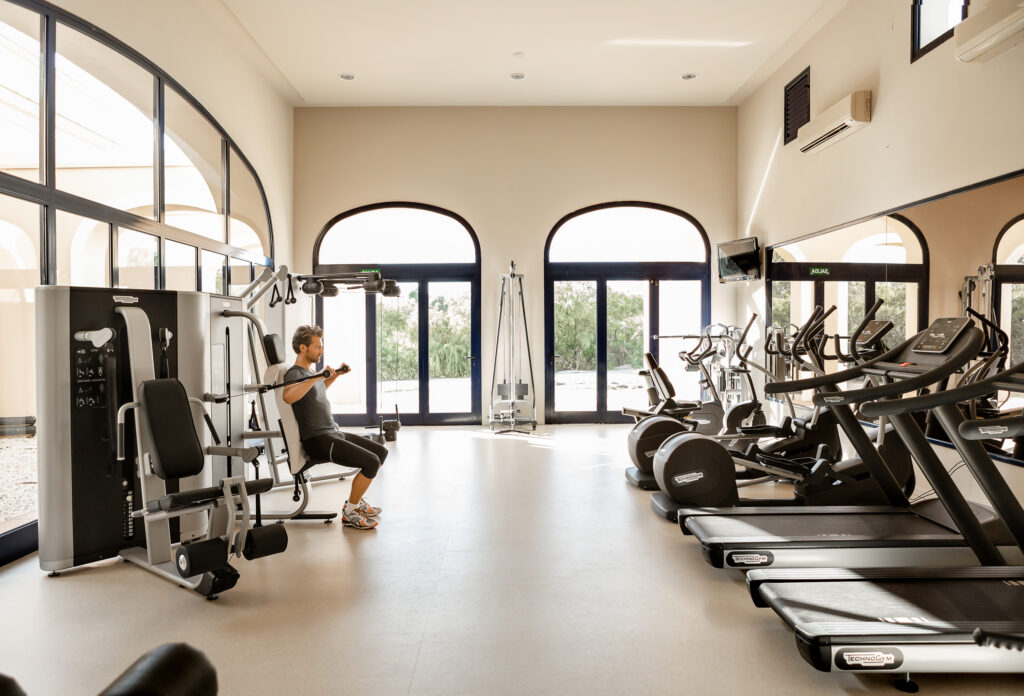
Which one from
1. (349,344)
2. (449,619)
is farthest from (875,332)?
(349,344)

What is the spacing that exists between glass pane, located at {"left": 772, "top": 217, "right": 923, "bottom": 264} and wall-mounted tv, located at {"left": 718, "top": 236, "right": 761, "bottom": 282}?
873 mm

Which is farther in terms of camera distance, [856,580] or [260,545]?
[260,545]

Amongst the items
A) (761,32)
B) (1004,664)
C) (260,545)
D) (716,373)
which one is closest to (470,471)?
(260,545)

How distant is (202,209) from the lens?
21.0 ft

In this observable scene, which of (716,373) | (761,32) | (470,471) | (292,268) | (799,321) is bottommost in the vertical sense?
(470,471)

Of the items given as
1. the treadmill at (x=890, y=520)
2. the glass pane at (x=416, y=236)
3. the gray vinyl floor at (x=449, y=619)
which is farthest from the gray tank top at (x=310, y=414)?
the glass pane at (x=416, y=236)

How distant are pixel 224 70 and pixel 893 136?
21.5 ft

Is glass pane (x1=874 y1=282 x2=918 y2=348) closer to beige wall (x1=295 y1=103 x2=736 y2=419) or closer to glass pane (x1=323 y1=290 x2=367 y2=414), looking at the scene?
beige wall (x1=295 y1=103 x2=736 y2=419)

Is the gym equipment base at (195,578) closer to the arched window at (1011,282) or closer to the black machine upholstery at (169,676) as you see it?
the black machine upholstery at (169,676)

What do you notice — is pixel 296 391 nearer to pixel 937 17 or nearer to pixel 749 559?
pixel 749 559

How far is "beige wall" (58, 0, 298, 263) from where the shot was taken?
5.09m

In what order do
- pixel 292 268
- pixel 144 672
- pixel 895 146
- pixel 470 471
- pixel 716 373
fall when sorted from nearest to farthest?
1. pixel 144 672
2. pixel 895 146
3. pixel 470 471
4. pixel 716 373
5. pixel 292 268

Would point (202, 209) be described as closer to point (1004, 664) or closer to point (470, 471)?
point (470, 471)

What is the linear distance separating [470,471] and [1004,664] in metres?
4.44
